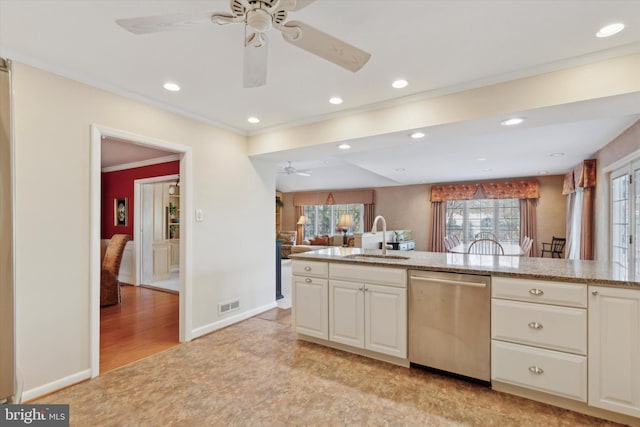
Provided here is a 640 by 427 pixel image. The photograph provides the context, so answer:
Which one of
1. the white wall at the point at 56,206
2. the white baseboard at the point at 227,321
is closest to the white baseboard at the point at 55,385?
the white wall at the point at 56,206

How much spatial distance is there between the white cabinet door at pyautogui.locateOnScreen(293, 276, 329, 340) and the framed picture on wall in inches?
174

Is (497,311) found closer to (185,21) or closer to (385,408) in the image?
(385,408)

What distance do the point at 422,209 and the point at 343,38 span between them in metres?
7.93

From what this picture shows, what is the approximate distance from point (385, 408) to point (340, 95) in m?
2.52

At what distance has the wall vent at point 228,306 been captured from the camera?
11.7 feet

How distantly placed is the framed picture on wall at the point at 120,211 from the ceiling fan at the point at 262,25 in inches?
209

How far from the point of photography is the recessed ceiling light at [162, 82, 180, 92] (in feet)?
8.45

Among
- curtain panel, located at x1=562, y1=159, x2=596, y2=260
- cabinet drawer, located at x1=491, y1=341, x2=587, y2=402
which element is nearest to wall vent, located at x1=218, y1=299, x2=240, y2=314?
cabinet drawer, located at x1=491, y1=341, x2=587, y2=402

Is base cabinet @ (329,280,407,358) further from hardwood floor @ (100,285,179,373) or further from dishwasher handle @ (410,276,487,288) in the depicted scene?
hardwood floor @ (100,285,179,373)

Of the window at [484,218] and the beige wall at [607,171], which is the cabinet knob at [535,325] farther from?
the window at [484,218]

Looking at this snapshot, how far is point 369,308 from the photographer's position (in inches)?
106

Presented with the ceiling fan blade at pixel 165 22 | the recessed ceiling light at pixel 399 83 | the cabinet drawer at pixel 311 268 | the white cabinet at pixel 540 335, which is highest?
the recessed ceiling light at pixel 399 83

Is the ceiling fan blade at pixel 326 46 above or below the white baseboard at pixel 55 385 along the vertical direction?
above

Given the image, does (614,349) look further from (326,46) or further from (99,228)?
(99,228)
